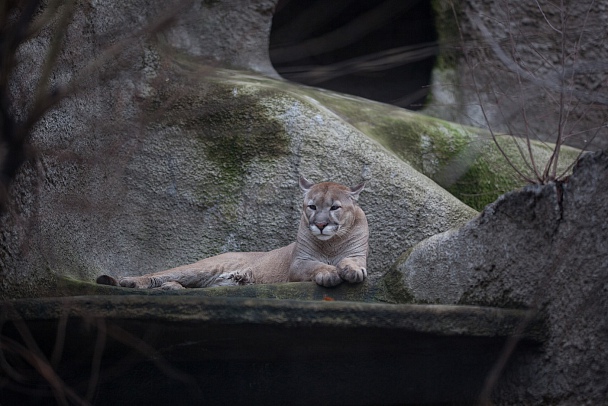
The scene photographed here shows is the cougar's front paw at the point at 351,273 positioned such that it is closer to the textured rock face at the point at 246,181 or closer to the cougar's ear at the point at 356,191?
the cougar's ear at the point at 356,191

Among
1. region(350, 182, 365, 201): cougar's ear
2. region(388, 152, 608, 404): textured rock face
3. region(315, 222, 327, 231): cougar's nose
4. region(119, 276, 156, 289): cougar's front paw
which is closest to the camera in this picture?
region(388, 152, 608, 404): textured rock face

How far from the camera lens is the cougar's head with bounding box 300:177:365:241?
230 inches

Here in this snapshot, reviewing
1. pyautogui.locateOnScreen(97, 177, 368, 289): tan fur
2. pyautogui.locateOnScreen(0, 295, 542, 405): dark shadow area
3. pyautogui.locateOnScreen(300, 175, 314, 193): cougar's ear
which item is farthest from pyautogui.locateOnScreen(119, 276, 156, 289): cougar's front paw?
pyautogui.locateOnScreen(0, 295, 542, 405): dark shadow area

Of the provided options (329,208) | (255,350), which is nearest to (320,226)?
(329,208)

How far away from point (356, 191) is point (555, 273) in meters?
2.81

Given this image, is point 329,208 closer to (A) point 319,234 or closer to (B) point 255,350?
(A) point 319,234

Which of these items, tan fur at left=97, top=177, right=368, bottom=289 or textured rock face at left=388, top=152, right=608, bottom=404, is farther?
tan fur at left=97, top=177, right=368, bottom=289

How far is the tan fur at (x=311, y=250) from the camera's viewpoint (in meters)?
5.83

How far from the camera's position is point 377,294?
15.7ft

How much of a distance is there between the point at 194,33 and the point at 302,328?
15.0ft

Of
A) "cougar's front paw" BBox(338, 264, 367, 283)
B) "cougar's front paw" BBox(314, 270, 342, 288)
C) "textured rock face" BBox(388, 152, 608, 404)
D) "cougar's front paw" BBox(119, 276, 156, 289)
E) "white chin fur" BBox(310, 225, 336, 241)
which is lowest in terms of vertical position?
"cougar's front paw" BBox(119, 276, 156, 289)

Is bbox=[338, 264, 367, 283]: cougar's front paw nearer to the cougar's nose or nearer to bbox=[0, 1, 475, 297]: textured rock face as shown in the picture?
the cougar's nose

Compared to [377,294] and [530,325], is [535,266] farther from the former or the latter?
[377,294]

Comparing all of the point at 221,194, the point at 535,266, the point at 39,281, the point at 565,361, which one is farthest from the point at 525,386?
the point at 221,194
